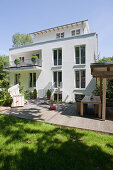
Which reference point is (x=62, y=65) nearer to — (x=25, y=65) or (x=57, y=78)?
(x=57, y=78)

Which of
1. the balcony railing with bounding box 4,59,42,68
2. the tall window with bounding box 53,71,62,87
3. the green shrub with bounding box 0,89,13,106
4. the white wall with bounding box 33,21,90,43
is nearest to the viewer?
the green shrub with bounding box 0,89,13,106

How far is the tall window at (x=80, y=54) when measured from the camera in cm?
1151

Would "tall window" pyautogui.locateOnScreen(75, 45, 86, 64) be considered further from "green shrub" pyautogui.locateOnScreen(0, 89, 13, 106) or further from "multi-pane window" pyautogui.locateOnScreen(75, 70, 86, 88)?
"green shrub" pyautogui.locateOnScreen(0, 89, 13, 106)

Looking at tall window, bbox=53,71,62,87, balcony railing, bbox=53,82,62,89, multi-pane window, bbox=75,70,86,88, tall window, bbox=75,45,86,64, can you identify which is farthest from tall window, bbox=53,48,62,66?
multi-pane window, bbox=75,70,86,88

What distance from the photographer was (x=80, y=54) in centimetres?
1155

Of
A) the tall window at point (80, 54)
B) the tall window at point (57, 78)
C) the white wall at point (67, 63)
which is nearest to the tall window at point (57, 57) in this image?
the white wall at point (67, 63)

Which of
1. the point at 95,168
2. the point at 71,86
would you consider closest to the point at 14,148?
the point at 95,168

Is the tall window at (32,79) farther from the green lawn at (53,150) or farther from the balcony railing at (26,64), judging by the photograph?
the green lawn at (53,150)

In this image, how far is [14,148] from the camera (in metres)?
2.81

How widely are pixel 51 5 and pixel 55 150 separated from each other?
1082 cm

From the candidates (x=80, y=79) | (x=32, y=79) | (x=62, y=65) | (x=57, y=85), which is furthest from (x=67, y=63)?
(x=32, y=79)

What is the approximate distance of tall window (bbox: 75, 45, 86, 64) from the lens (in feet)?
37.8

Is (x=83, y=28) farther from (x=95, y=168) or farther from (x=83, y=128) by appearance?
(x=95, y=168)

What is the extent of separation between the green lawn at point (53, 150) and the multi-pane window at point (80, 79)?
7.97 m
